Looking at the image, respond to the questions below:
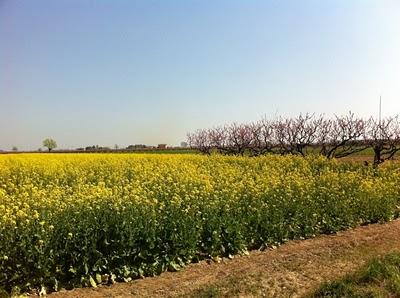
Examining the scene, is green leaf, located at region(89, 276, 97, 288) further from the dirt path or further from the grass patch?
the grass patch

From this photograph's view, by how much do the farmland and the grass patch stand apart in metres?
2.32

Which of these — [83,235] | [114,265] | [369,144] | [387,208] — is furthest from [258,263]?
[369,144]

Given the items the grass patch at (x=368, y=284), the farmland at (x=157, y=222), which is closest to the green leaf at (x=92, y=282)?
the farmland at (x=157, y=222)

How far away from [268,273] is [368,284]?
1.46m

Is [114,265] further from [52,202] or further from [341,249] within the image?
[341,249]

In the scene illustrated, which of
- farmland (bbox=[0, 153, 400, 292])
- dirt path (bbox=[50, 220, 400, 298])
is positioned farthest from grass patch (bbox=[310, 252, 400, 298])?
farmland (bbox=[0, 153, 400, 292])

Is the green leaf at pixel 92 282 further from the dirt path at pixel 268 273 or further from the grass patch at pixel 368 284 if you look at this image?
the grass patch at pixel 368 284

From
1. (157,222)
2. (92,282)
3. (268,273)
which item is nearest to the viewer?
(92,282)

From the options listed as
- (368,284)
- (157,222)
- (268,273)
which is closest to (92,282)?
(157,222)

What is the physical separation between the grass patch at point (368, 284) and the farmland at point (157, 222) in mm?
2320

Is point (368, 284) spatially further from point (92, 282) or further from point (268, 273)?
point (92, 282)

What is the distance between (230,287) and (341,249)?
3.15 metres

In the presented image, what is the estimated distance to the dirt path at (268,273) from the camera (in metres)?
5.91

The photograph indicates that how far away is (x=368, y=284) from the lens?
5.72 metres
